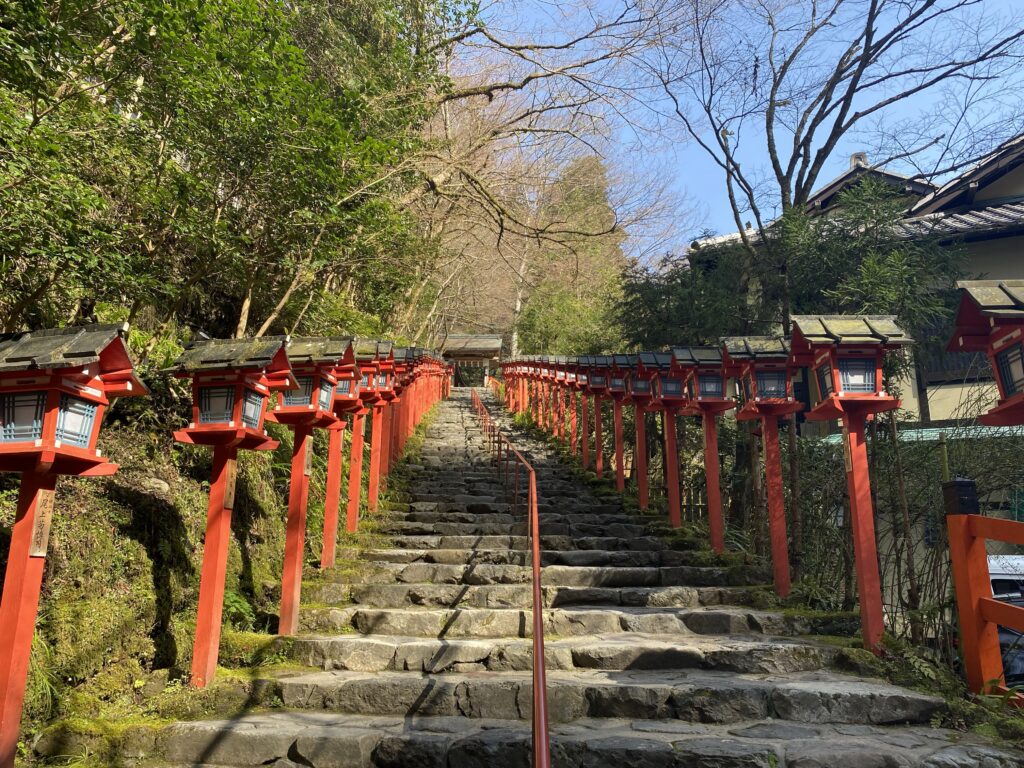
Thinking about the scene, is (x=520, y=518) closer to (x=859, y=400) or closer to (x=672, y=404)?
(x=672, y=404)

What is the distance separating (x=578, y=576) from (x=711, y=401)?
8.15ft

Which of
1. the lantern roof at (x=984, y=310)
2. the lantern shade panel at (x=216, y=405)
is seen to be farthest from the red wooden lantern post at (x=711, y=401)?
the lantern shade panel at (x=216, y=405)

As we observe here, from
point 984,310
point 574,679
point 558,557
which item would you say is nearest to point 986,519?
point 984,310

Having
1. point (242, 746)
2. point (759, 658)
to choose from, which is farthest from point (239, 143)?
point (759, 658)

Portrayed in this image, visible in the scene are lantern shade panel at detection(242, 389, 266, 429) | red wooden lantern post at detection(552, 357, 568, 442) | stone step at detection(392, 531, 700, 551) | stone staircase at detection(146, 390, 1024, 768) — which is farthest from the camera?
red wooden lantern post at detection(552, 357, 568, 442)

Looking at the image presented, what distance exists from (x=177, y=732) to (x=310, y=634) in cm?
155

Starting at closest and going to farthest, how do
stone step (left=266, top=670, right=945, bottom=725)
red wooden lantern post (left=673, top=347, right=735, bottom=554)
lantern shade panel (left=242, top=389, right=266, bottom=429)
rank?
Result: stone step (left=266, top=670, right=945, bottom=725) → lantern shade panel (left=242, top=389, right=266, bottom=429) → red wooden lantern post (left=673, top=347, right=735, bottom=554)

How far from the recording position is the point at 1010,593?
7688 mm

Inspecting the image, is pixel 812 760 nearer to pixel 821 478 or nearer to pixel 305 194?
pixel 821 478

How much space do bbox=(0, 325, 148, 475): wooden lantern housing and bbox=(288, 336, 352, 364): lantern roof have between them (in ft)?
6.78

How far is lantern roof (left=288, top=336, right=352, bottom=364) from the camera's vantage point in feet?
18.7

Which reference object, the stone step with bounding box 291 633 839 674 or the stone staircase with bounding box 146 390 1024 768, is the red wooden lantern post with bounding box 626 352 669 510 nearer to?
the stone staircase with bounding box 146 390 1024 768

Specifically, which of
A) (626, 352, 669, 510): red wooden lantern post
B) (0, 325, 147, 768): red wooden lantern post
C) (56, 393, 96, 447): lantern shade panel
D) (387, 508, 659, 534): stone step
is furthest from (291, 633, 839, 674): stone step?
(626, 352, 669, 510): red wooden lantern post

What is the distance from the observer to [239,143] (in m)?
5.50
